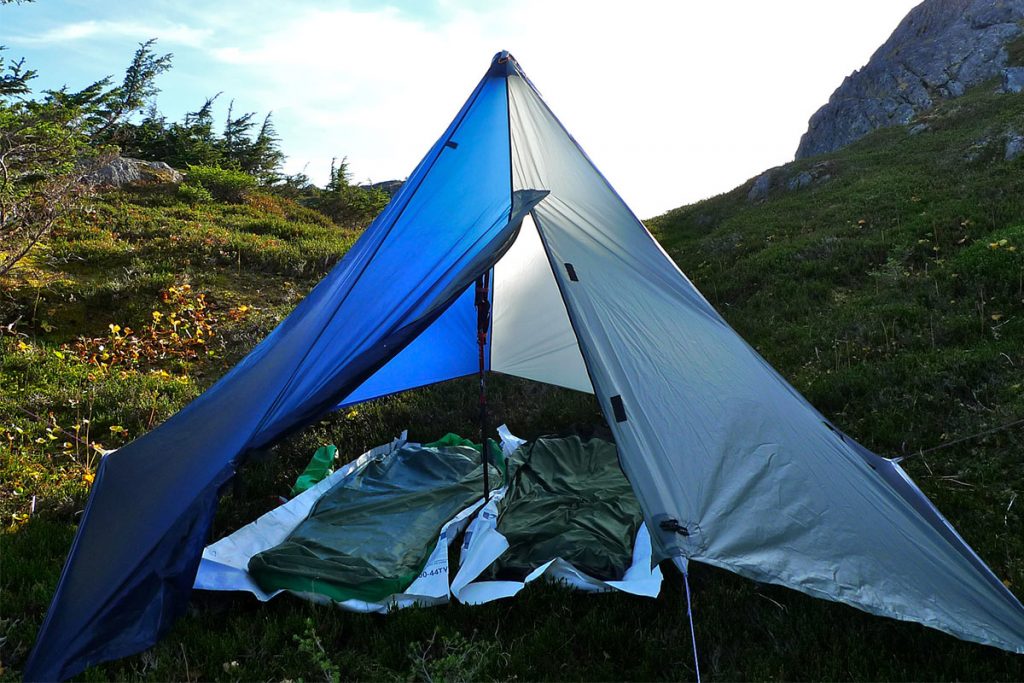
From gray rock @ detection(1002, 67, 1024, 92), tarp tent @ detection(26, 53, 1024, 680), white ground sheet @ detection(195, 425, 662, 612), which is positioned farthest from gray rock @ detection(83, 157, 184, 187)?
gray rock @ detection(1002, 67, 1024, 92)

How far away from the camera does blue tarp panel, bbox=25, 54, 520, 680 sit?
317 cm

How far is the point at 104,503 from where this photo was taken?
12.0 ft

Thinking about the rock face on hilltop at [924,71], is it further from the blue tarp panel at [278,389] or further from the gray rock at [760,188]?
the blue tarp panel at [278,389]

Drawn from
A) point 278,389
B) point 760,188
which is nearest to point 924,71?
point 760,188

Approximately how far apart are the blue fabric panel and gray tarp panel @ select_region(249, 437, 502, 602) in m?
0.63

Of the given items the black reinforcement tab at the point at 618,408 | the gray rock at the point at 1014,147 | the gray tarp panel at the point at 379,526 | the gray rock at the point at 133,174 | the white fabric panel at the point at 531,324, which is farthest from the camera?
the gray rock at the point at 133,174

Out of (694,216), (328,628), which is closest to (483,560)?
(328,628)

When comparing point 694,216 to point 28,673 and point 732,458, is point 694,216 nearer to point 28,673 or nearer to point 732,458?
point 732,458

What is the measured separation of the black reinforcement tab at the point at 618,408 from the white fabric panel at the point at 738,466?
0.07 feet

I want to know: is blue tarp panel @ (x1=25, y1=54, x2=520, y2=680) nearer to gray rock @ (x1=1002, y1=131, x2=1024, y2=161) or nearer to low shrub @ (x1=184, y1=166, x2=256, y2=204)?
gray rock @ (x1=1002, y1=131, x2=1024, y2=161)

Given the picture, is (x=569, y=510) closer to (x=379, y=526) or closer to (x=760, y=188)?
(x=379, y=526)

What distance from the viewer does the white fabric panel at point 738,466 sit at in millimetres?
2977

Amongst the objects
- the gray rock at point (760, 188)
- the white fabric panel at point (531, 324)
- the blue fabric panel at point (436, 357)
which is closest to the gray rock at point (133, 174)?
the blue fabric panel at point (436, 357)

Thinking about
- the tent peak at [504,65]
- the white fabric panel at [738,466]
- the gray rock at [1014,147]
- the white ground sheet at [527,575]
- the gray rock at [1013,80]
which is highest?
the gray rock at [1013,80]
